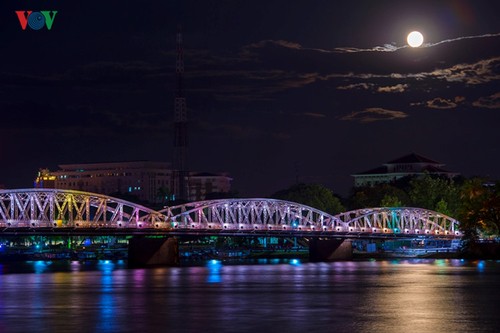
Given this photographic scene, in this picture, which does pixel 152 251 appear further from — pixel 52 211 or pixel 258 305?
A: pixel 258 305

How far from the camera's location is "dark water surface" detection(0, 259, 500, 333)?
59594 millimetres

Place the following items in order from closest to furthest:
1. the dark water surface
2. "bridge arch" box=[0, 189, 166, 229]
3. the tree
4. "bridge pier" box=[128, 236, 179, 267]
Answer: the dark water surface < "bridge arch" box=[0, 189, 166, 229] < the tree < "bridge pier" box=[128, 236, 179, 267]

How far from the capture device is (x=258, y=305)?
Answer: 74.1m

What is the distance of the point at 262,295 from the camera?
85.4m

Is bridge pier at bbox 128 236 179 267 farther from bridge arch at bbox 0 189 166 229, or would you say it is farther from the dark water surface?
the dark water surface

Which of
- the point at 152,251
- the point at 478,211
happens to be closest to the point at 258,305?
the point at 478,211

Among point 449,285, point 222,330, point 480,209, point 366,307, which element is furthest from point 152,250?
point 222,330

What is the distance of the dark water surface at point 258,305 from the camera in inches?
2346

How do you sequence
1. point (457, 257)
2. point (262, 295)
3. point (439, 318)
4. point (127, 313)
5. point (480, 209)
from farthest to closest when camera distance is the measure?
point (457, 257)
point (480, 209)
point (262, 295)
point (127, 313)
point (439, 318)

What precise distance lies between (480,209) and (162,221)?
56.9 metres

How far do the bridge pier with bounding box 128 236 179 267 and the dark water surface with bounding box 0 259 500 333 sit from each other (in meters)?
59.3

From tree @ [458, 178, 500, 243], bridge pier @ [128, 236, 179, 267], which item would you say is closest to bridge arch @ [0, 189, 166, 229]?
bridge pier @ [128, 236, 179, 267]

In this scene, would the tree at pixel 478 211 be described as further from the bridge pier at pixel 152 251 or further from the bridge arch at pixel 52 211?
the bridge arch at pixel 52 211

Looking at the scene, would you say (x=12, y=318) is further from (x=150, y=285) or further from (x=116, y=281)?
(x=116, y=281)
